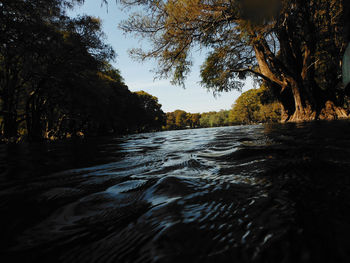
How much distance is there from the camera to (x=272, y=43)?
1550cm

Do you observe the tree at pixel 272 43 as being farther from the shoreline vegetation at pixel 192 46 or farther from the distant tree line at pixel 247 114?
the distant tree line at pixel 247 114

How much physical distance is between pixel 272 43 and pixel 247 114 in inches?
1896

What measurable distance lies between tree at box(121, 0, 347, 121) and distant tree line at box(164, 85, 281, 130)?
8.84 meters

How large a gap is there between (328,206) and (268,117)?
177 ft

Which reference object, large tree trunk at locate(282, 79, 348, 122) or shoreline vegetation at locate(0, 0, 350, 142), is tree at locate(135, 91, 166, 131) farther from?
large tree trunk at locate(282, 79, 348, 122)

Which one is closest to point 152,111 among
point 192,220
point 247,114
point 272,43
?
point 247,114

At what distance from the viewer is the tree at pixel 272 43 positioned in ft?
29.5

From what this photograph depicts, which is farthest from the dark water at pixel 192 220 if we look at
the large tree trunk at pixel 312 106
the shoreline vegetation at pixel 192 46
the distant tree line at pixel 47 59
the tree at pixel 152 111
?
the tree at pixel 152 111

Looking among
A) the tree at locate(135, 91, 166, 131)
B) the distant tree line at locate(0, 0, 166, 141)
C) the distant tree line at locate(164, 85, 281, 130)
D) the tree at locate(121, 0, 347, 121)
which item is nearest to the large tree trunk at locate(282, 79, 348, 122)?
the tree at locate(121, 0, 347, 121)

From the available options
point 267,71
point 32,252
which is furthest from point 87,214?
point 267,71

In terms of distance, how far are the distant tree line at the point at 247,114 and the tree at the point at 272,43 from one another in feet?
29.0

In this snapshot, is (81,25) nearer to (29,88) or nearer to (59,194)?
(29,88)

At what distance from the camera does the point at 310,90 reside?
13016 millimetres

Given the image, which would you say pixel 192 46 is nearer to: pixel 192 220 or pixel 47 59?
pixel 47 59
